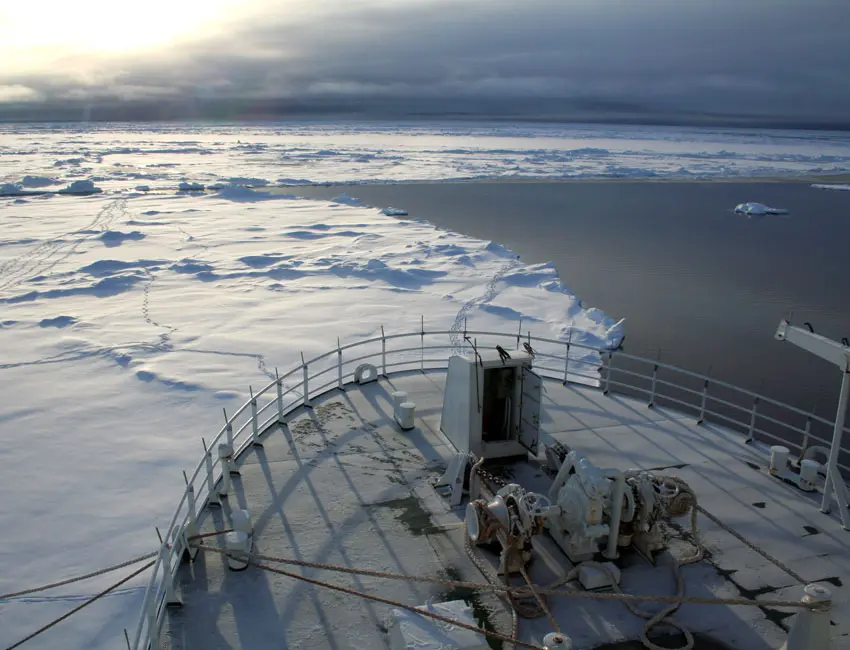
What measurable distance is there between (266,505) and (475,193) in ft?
158

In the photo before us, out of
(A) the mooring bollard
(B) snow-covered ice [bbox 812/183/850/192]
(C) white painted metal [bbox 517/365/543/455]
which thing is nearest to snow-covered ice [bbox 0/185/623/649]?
(C) white painted metal [bbox 517/365/543/455]

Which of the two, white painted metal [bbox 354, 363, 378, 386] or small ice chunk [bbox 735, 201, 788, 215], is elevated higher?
small ice chunk [bbox 735, 201, 788, 215]

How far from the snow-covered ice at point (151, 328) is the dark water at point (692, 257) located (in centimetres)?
277

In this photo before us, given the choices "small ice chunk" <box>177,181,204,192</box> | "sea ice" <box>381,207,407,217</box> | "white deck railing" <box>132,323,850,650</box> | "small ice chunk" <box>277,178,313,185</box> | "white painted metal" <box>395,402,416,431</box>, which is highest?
"small ice chunk" <box>277,178,313,185</box>

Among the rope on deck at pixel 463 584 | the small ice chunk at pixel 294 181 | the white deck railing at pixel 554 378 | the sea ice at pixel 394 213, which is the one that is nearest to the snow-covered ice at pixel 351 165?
the small ice chunk at pixel 294 181

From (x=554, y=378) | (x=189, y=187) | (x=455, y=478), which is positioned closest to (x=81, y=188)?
(x=189, y=187)

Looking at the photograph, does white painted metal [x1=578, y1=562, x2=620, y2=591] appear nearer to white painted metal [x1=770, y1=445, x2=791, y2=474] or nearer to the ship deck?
the ship deck

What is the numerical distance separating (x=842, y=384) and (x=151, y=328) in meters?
16.4

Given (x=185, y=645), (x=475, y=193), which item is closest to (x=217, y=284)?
(x=185, y=645)

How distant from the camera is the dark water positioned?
1914cm

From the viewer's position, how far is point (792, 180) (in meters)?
66.5

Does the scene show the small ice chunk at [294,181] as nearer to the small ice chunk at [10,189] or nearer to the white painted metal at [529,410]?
the small ice chunk at [10,189]

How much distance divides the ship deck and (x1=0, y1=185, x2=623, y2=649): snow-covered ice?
276 centimetres

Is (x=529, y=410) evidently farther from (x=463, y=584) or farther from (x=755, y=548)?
(x=463, y=584)
